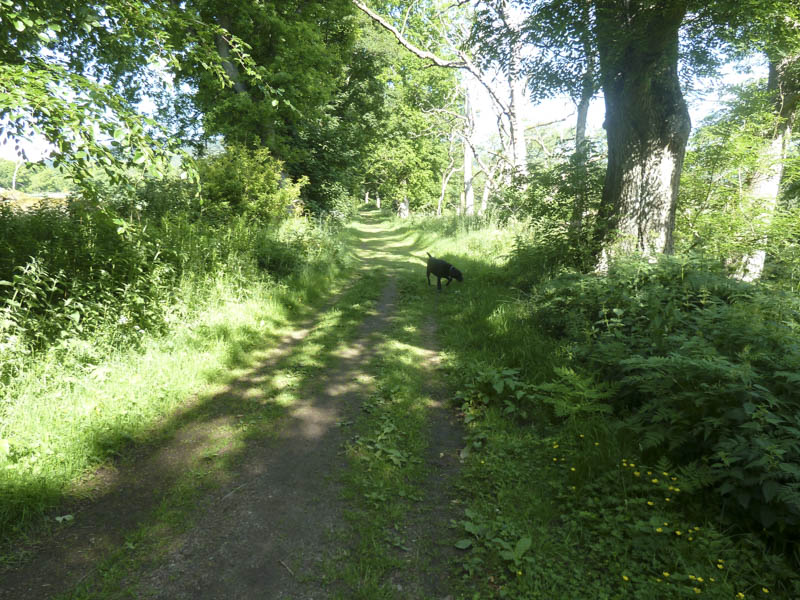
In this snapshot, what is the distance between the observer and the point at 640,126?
236 inches

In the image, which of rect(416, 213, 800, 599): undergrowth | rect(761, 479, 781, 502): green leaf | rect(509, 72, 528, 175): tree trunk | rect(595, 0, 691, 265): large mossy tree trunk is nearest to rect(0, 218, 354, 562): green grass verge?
rect(416, 213, 800, 599): undergrowth

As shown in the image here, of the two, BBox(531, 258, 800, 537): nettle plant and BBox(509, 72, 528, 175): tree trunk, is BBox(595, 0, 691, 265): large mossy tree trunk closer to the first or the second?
BBox(531, 258, 800, 537): nettle plant

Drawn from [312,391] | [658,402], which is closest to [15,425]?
[312,391]

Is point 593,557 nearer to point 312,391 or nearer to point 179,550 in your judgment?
point 179,550

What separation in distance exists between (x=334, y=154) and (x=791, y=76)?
13.4 metres

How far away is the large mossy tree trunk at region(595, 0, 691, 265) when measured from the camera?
558 cm

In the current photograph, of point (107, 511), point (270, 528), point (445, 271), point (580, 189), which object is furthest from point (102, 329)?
point (580, 189)

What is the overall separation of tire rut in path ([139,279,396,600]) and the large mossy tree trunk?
5496 millimetres

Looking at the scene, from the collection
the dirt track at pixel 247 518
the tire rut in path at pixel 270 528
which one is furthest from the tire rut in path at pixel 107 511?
the tire rut in path at pixel 270 528

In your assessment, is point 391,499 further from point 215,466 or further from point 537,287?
point 537,287

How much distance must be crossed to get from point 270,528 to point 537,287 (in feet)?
19.2

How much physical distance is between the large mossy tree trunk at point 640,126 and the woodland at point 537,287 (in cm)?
4

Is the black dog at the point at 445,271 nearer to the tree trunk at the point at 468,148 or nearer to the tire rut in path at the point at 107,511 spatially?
the tire rut in path at the point at 107,511

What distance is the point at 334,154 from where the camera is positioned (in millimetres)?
14992
